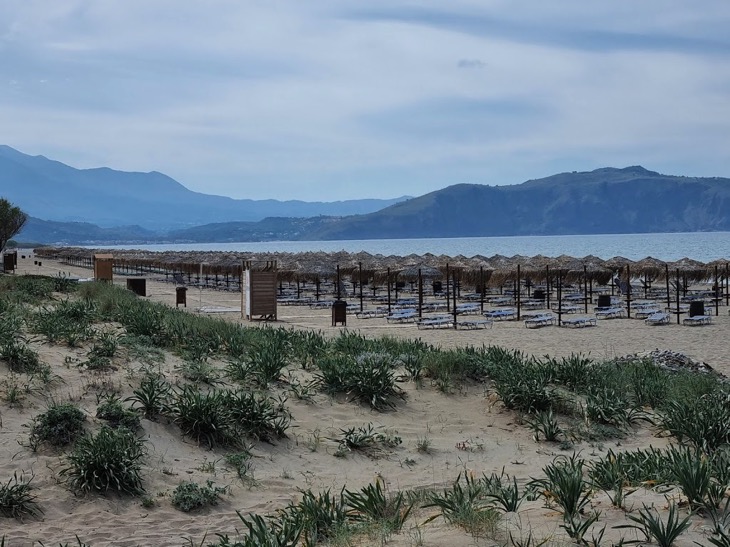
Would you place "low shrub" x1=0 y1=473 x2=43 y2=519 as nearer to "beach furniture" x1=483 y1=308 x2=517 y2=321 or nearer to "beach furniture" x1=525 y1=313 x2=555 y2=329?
"beach furniture" x1=525 y1=313 x2=555 y2=329

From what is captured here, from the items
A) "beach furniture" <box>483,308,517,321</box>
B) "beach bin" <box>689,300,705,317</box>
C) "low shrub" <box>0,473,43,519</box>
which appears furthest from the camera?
"beach furniture" <box>483,308,517,321</box>

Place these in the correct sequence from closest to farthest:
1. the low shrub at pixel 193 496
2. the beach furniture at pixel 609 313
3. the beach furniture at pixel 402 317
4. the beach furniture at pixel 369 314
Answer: the low shrub at pixel 193 496 < the beach furniture at pixel 402 317 < the beach furniture at pixel 609 313 < the beach furniture at pixel 369 314

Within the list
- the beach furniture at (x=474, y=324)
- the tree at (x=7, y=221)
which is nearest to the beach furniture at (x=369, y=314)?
the beach furniture at (x=474, y=324)

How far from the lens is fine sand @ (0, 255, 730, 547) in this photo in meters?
4.30

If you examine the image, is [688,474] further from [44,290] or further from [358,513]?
[44,290]

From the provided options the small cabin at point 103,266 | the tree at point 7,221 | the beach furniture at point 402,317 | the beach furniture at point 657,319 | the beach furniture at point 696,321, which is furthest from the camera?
the tree at point 7,221

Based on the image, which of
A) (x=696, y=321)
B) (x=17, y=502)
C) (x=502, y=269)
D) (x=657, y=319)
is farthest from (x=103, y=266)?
(x=17, y=502)

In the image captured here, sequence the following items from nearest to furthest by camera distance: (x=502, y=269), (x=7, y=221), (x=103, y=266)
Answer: (x=103, y=266), (x=502, y=269), (x=7, y=221)

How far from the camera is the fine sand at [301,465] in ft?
14.1

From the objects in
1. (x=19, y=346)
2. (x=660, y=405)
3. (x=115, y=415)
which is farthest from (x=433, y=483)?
(x=19, y=346)

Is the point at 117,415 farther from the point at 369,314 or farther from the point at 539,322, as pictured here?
the point at 369,314

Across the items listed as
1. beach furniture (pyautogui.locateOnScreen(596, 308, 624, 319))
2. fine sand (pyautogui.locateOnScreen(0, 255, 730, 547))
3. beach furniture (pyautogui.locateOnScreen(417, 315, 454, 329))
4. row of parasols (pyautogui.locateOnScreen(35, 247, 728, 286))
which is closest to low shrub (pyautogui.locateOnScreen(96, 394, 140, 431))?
fine sand (pyautogui.locateOnScreen(0, 255, 730, 547))

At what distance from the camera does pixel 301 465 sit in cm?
622

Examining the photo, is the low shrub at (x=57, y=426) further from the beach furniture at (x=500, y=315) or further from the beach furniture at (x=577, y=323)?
the beach furniture at (x=500, y=315)
